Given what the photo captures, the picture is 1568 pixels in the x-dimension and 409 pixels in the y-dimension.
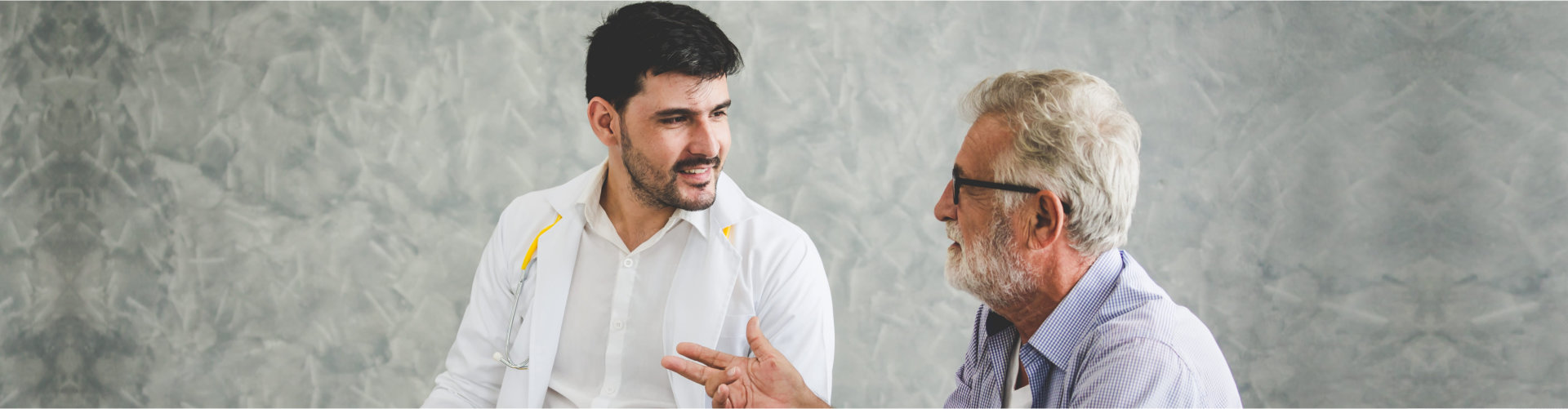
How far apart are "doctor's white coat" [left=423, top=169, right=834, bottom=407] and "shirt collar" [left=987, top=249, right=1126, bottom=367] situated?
0.57m

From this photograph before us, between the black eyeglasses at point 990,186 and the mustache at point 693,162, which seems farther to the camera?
the mustache at point 693,162

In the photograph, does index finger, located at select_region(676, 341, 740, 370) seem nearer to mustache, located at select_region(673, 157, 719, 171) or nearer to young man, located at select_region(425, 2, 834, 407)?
young man, located at select_region(425, 2, 834, 407)

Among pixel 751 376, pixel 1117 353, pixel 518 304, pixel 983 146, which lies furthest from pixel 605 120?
pixel 1117 353

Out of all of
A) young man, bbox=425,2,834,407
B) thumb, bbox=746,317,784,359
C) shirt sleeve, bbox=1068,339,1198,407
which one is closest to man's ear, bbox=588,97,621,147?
young man, bbox=425,2,834,407

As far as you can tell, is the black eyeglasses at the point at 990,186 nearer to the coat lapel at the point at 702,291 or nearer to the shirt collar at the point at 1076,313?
the shirt collar at the point at 1076,313

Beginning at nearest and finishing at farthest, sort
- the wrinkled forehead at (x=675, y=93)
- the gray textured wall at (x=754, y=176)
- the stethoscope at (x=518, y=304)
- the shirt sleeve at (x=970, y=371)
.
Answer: the shirt sleeve at (x=970, y=371), the wrinkled forehead at (x=675, y=93), the stethoscope at (x=518, y=304), the gray textured wall at (x=754, y=176)

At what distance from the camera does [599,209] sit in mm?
2000

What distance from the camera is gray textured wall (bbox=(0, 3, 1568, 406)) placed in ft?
8.84

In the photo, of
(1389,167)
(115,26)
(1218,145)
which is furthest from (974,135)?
(115,26)

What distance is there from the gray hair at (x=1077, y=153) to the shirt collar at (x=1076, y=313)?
3 centimetres

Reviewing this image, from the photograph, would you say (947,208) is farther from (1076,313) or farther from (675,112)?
(675,112)

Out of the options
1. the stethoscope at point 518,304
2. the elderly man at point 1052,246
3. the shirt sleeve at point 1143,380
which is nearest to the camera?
the shirt sleeve at point 1143,380

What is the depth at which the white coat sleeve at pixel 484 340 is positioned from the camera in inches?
77.9

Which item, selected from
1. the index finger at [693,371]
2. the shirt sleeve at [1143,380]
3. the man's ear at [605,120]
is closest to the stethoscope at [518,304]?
the man's ear at [605,120]
